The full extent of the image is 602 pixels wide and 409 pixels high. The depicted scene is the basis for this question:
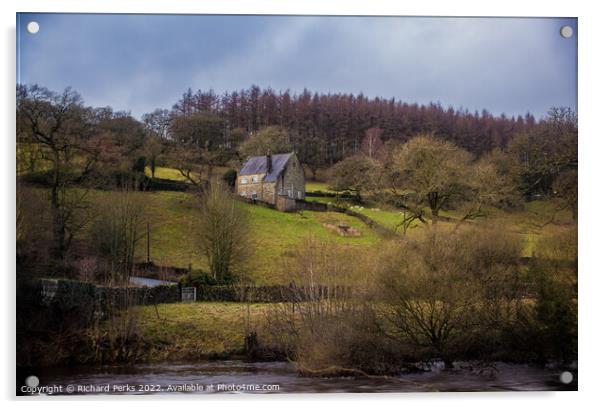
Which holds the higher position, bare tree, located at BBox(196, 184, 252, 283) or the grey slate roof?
the grey slate roof

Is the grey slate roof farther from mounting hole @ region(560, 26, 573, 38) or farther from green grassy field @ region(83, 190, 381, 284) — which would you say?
mounting hole @ region(560, 26, 573, 38)

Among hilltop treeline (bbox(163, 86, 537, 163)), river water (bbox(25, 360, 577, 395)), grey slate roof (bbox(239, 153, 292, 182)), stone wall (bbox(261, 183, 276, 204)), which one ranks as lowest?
river water (bbox(25, 360, 577, 395))

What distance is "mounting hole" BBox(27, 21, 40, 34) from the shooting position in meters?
8.37

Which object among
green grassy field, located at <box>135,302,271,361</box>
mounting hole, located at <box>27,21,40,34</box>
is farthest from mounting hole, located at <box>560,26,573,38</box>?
mounting hole, located at <box>27,21,40,34</box>

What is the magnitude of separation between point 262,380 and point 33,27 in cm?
529

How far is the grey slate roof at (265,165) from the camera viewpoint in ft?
34.7

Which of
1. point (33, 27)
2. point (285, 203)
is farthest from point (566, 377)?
point (33, 27)

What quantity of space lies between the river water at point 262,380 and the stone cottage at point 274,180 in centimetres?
286

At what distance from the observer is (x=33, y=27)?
8.38 metres

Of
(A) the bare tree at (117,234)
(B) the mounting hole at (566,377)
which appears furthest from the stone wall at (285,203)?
(B) the mounting hole at (566,377)

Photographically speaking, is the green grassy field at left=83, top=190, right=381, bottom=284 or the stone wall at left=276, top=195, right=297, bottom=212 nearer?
the green grassy field at left=83, top=190, right=381, bottom=284

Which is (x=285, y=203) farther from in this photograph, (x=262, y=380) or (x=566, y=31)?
(x=566, y=31)

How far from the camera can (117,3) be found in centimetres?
855

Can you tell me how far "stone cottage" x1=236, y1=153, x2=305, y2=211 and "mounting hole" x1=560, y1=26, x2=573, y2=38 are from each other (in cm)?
426
